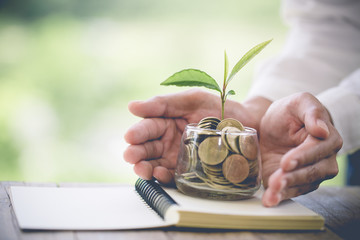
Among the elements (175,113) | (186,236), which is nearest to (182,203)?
(186,236)

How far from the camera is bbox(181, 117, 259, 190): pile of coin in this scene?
77cm

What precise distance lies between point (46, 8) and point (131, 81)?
1.17m

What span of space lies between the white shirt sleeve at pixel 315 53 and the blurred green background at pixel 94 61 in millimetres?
2365

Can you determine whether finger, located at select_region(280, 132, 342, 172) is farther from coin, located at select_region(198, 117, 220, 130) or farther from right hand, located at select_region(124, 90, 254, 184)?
right hand, located at select_region(124, 90, 254, 184)

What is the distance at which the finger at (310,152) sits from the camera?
2.47 feet

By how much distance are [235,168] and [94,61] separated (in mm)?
3504

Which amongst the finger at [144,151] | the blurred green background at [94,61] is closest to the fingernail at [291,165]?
→ the finger at [144,151]

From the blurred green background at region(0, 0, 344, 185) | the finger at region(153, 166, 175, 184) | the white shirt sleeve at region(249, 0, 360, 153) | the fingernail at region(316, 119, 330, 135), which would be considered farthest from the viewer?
the blurred green background at region(0, 0, 344, 185)

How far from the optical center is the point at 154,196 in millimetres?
834

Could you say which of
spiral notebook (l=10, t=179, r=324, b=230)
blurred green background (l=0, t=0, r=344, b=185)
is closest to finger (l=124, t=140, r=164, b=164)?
spiral notebook (l=10, t=179, r=324, b=230)

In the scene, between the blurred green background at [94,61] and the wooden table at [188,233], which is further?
the blurred green background at [94,61]

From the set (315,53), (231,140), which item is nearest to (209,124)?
(231,140)

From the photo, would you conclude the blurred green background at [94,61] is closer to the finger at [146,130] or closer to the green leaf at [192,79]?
the finger at [146,130]

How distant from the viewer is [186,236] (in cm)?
72
